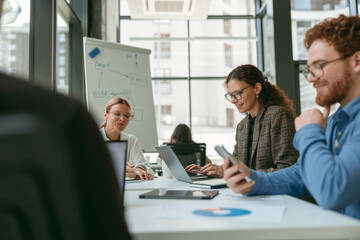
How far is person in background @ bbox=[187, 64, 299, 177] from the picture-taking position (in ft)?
6.53

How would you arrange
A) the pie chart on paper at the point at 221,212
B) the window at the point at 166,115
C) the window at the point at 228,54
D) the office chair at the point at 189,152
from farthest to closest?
the window at the point at 228,54, the window at the point at 166,115, the office chair at the point at 189,152, the pie chart on paper at the point at 221,212

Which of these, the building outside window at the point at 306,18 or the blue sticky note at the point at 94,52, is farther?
the building outside window at the point at 306,18

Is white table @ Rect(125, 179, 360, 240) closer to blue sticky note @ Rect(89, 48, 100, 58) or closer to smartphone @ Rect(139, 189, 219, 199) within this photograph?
smartphone @ Rect(139, 189, 219, 199)

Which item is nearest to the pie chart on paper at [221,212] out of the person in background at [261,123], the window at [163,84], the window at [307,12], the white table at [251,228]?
the white table at [251,228]

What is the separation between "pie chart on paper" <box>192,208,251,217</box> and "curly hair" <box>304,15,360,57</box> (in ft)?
2.27

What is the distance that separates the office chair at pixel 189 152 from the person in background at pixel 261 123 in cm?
21

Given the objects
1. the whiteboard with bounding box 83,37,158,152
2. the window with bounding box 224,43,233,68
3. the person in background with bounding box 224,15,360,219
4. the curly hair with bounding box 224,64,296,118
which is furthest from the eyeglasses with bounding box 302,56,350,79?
the window with bounding box 224,43,233,68

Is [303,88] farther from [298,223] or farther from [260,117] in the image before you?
[298,223]

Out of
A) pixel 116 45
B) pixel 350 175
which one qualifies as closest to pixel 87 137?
pixel 350 175

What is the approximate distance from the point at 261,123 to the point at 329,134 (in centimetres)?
91

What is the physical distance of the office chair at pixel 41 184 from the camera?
283 mm

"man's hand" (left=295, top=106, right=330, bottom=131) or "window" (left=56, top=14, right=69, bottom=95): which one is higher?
"window" (left=56, top=14, right=69, bottom=95)

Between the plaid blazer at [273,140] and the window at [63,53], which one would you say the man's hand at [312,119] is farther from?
the window at [63,53]

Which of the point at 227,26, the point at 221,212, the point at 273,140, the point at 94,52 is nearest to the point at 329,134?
the point at 221,212
